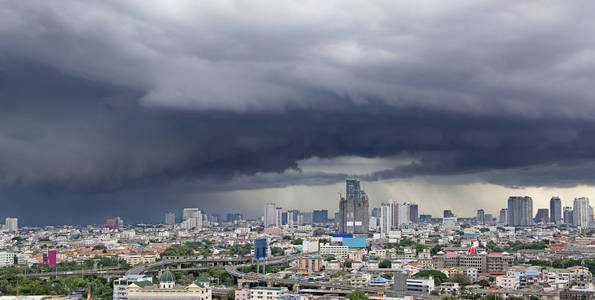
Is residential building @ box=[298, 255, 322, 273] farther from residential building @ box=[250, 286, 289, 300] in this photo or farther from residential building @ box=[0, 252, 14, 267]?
residential building @ box=[0, 252, 14, 267]

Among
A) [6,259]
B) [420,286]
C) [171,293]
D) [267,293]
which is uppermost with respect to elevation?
[171,293]

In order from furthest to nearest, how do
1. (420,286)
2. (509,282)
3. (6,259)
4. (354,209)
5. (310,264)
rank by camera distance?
(354,209) → (6,259) → (310,264) → (509,282) → (420,286)

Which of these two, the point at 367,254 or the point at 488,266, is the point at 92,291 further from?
the point at 367,254

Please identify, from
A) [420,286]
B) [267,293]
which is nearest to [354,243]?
[420,286]

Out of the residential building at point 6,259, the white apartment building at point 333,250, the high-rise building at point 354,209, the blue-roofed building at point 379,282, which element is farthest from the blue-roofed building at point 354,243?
the blue-roofed building at point 379,282

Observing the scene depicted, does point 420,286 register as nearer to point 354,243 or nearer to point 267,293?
point 267,293

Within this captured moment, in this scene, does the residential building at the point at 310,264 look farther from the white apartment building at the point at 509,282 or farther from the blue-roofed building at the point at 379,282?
the white apartment building at the point at 509,282

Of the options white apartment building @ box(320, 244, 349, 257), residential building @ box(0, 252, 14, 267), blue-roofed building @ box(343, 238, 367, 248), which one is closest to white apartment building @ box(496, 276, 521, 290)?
white apartment building @ box(320, 244, 349, 257)

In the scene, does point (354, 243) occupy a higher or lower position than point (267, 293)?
higher

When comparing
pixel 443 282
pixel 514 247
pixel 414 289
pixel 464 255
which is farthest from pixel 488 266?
pixel 514 247
